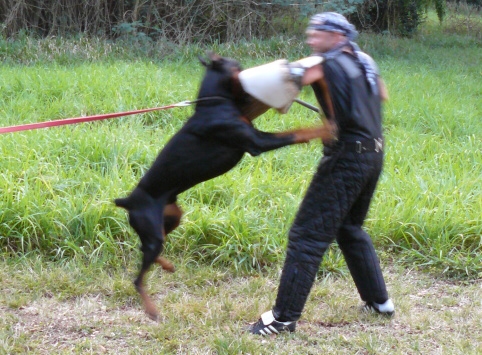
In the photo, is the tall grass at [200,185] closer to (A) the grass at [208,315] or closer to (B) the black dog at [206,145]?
(A) the grass at [208,315]

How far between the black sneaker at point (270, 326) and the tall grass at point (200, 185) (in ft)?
2.77

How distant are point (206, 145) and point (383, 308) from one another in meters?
1.73

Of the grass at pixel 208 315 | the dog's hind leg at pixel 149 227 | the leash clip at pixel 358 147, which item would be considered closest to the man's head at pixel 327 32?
the leash clip at pixel 358 147

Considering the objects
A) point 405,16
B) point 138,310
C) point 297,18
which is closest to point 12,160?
point 138,310

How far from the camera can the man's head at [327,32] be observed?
3.54 metres

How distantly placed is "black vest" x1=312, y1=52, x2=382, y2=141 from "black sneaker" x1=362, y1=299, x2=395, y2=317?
1149 mm

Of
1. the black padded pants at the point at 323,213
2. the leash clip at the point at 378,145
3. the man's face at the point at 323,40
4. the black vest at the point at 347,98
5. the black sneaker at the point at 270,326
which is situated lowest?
the black sneaker at the point at 270,326

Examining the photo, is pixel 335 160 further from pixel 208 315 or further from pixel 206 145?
pixel 208 315

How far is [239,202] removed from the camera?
529 centimetres

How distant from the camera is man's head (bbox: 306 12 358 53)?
354 cm

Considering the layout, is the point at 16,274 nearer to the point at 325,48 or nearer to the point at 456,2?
the point at 325,48

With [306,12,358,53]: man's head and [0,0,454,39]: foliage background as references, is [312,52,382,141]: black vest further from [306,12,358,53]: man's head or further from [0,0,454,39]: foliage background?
[0,0,454,39]: foliage background

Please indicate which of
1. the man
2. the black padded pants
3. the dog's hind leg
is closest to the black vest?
the man

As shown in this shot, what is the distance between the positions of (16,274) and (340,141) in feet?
8.06
